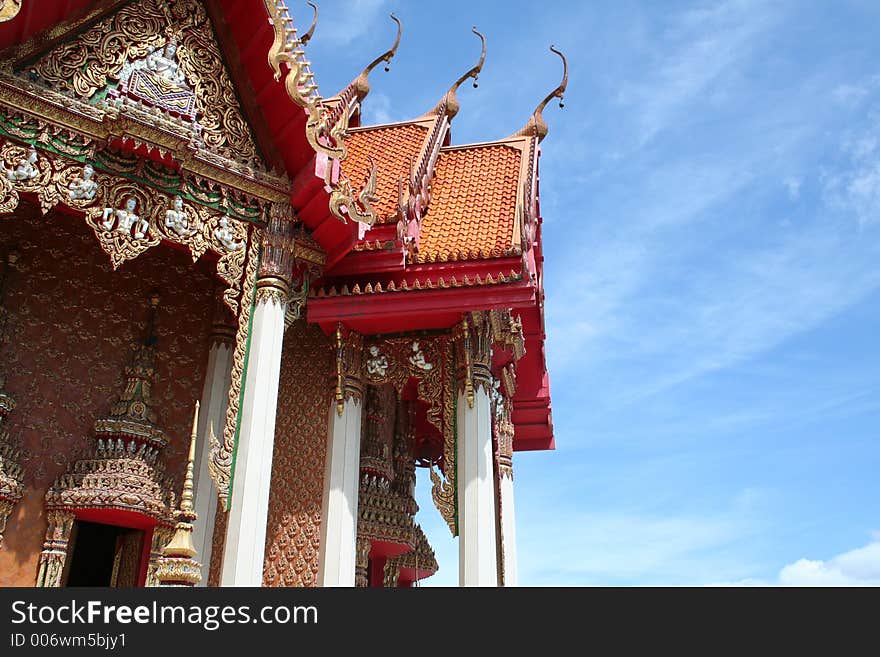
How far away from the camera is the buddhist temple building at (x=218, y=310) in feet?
19.9

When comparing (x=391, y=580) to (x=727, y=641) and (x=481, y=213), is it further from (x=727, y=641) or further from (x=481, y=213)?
(x=727, y=641)

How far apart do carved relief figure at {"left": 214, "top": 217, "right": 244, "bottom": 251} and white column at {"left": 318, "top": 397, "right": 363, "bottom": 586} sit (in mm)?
1670

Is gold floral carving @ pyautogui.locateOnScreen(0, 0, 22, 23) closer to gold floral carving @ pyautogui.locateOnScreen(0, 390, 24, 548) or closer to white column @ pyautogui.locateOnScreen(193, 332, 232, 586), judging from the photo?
gold floral carving @ pyautogui.locateOnScreen(0, 390, 24, 548)

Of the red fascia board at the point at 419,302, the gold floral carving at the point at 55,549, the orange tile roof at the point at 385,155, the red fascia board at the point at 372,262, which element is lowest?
the gold floral carving at the point at 55,549

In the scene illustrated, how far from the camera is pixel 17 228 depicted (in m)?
7.17

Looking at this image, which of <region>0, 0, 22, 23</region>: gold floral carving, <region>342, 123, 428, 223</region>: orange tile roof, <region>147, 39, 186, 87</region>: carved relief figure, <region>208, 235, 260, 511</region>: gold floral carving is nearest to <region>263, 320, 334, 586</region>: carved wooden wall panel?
<region>208, 235, 260, 511</region>: gold floral carving

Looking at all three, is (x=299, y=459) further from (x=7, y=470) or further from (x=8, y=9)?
(x=8, y=9)

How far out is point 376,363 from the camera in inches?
302

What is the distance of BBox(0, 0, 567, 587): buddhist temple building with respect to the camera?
605 centimetres

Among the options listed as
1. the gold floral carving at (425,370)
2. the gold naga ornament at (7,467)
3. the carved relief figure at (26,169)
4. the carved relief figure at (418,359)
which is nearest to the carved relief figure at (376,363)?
the gold floral carving at (425,370)

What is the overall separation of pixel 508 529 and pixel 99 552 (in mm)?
4389

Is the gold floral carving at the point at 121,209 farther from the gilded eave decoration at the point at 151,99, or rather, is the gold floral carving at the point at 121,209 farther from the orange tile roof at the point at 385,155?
the orange tile roof at the point at 385,155

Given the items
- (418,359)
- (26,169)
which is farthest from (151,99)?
(418,359)

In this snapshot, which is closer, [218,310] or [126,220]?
[126,220]
